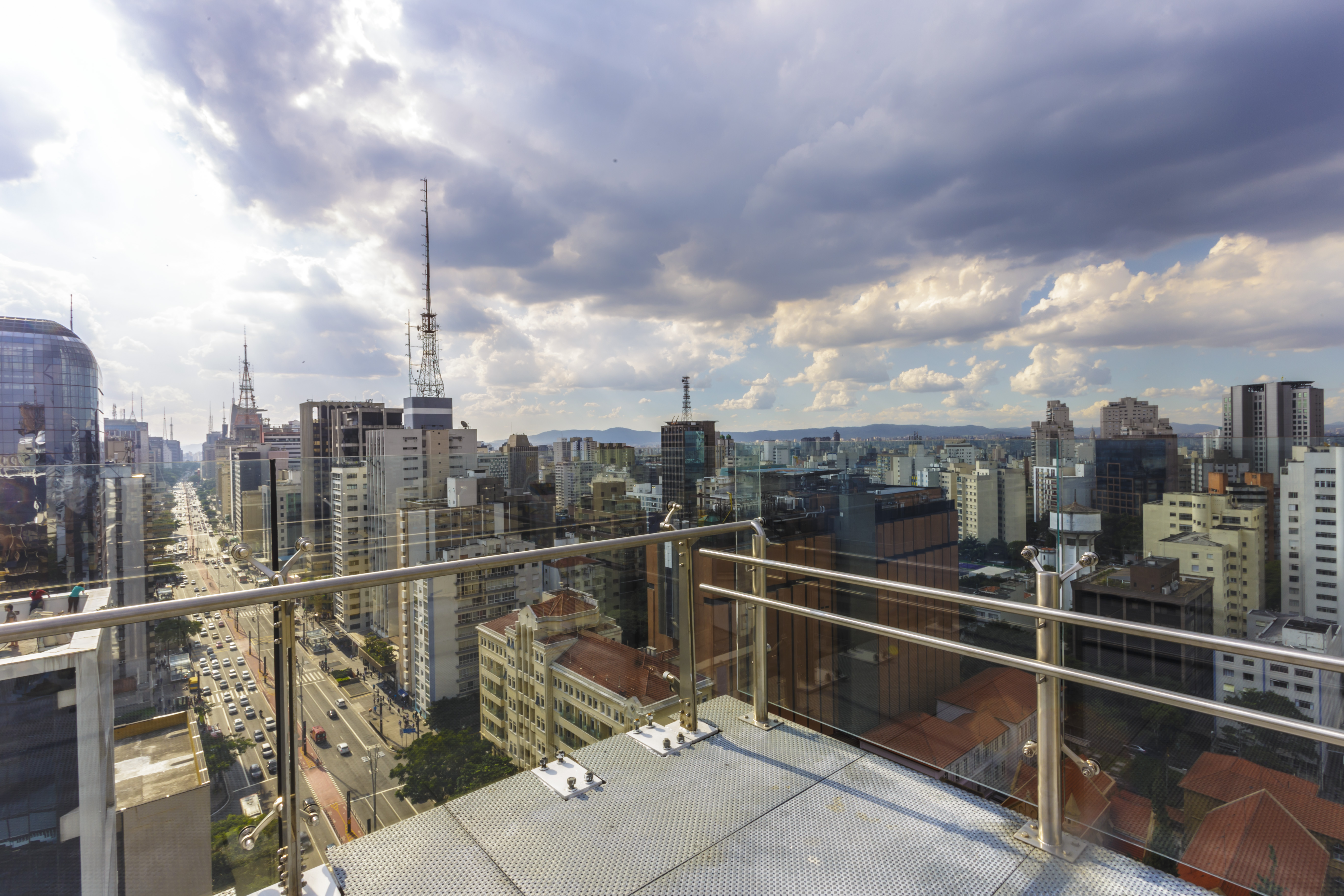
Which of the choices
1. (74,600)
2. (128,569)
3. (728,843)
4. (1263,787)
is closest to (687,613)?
(728,843)

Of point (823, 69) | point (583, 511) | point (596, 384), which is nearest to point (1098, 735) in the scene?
point (583, 511)

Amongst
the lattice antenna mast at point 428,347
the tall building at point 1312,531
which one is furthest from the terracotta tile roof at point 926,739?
the lattice antenna mast at point 428,347

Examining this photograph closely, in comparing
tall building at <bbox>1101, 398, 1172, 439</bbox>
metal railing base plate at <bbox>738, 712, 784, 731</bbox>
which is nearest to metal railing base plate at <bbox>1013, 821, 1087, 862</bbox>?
metal railing base plate at <bbox>738, 712, 784, 731</bbox>

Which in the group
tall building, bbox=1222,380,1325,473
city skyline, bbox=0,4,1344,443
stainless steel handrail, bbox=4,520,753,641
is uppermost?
city skyline, bbox=0,4,1344,443

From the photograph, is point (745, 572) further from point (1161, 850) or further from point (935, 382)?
point (935, 382)

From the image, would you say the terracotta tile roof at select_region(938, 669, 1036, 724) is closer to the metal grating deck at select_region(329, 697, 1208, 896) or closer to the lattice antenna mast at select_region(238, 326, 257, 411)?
the metal grating deck at select_region(329, 697, 1208, 896)

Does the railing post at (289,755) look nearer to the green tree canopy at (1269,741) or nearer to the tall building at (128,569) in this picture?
the tall building at (128,569)

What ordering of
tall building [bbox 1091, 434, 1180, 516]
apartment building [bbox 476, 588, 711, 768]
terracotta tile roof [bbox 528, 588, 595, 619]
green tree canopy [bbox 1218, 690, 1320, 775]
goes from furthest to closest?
tall building [bbox 1091, 434, 1180, 516] < terracotta tile roof [bbox 528, 588, 595, 619] < apartment building [bbox 476, 588, 711, 768] < green tree canopy [bbox 1218, 690, 1320, 775]
